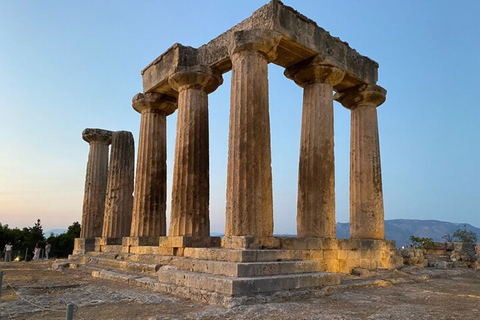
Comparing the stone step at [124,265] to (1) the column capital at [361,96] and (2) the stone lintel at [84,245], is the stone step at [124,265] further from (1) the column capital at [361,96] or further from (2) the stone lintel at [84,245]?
(1) the column capital at [361,96]

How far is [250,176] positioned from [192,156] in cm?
419

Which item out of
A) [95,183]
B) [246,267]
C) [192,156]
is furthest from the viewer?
[95,183]

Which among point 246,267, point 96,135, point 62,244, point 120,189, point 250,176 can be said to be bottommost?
point 62,244

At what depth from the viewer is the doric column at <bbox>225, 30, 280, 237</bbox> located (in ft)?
34.2

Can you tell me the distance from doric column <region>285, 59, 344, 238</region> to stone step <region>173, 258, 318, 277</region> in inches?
117

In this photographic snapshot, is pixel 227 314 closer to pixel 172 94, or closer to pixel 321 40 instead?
pixel 321 40

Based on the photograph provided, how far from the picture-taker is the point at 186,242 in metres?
13.2

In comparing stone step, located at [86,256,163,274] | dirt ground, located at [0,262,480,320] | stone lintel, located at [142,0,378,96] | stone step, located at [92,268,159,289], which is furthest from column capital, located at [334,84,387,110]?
stone step, located at [92,268,159,289]

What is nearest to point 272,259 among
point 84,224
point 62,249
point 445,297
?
point 445,297

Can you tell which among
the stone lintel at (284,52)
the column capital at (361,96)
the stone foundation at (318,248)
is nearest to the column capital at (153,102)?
the stone lintel at (284,52)

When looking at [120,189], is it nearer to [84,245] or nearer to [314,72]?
[84,245]

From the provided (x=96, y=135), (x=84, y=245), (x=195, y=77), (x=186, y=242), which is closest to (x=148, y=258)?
(x=186, y=242)

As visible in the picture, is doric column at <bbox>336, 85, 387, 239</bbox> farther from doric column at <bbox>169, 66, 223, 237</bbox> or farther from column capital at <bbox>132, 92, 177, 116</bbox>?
column capital at <bbox>132, 92, 177, 116</bbox>

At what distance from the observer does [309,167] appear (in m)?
13.3
